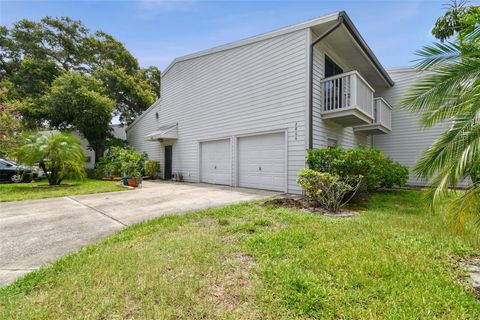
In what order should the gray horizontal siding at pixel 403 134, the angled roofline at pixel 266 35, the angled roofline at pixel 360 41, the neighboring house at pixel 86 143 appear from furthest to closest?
the neighboring house at pixel 86 143, the gray horizontal siding at pixel 403 134, the angled roofline at pixel 266 35, the angled roofline at pixel 360 41

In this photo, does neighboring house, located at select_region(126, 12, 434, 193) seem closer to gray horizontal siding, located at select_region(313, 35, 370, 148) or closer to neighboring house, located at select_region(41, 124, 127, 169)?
gray horizontal siding, located at select_region(313, 35, 370, 148)

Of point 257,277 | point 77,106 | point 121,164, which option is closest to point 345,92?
point 257,277

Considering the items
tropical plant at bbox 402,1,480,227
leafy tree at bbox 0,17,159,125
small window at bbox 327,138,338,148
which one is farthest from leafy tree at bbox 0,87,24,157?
tropical plant at bbox 402,1,480,227

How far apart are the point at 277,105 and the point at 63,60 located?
21898 millimetres

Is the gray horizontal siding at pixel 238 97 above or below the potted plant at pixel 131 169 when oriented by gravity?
above

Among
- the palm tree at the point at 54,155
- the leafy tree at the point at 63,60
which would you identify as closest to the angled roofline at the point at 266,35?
the palm tree at the point at 54,155

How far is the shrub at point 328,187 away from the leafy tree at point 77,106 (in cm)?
1456

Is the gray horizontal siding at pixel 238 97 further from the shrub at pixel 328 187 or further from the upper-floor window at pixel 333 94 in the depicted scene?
the shrub at pixel 328 187

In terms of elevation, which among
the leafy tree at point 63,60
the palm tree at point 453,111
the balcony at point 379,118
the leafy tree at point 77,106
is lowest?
the palm tree at point 453,111

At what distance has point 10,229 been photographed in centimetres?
433

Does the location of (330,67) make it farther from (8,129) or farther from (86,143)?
(86,143)

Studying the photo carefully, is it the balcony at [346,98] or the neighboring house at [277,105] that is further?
the neighboring house at [277,105]

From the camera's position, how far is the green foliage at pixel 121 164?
469 inches

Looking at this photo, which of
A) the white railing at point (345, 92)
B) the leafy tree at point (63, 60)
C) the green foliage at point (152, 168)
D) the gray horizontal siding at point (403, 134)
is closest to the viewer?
the white railing at point (345, 92)
